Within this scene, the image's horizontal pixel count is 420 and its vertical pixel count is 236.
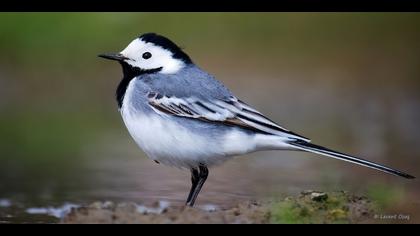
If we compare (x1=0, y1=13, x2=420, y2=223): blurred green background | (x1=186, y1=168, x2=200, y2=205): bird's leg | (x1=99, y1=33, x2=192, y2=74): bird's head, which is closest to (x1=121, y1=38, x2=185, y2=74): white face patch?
(x1=99, y1=33, x2=192, y2=74): bird's head

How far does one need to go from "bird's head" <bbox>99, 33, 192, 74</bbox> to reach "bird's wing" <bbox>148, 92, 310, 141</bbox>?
0.29 m

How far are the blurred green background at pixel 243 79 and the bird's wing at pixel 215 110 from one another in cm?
290

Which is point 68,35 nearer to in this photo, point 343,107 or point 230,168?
point 343,107

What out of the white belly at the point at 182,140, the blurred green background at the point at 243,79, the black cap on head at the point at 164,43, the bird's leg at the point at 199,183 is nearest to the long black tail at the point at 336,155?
the white belly at the point at 182,140

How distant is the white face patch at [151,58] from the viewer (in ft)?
22.5

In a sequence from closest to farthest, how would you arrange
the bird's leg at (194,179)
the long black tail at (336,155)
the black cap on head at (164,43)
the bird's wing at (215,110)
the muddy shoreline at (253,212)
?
the muddy shoreline at (253,212), the long black tail at (336,155), the bird's wing at (215,110), the black cap on head at (164,43), the bird's leg at (194,179)

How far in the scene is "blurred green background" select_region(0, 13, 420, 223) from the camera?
1049 cm

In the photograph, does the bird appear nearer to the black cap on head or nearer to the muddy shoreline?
the black cap on head

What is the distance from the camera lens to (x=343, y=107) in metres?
13.2

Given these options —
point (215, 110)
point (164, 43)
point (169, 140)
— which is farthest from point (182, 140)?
point (164, 43)

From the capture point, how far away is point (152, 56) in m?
6.86

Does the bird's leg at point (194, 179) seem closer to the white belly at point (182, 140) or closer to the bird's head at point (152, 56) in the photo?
the white belly at point (182, 140)
